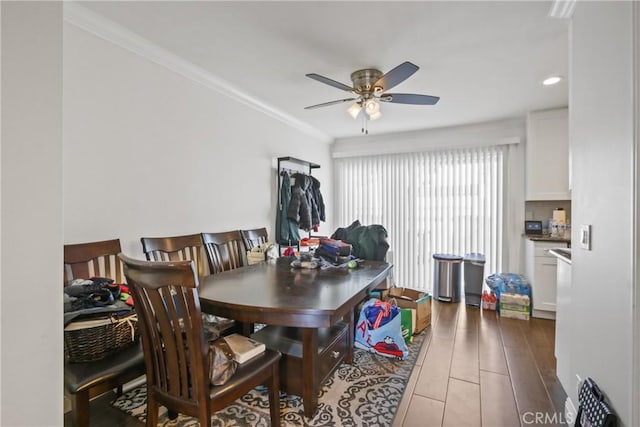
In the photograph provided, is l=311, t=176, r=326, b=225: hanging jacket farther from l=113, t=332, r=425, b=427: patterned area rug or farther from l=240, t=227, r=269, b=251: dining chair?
l=113, t=332, r=425, b=427: patterned area rug

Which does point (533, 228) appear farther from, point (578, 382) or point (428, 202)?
point (578, 382)

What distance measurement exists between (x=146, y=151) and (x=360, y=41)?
1.82 meters

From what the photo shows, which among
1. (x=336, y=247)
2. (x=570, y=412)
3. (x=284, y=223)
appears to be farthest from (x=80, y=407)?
(x=284, y=223)

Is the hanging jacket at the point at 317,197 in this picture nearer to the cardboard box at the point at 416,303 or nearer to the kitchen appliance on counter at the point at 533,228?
the cardboard box at the point at 416,303

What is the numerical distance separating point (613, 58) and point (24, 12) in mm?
1894

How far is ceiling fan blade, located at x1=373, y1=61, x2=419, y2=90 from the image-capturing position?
195 cm

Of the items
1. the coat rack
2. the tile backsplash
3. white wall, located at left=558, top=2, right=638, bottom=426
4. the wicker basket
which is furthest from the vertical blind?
the wicker basket

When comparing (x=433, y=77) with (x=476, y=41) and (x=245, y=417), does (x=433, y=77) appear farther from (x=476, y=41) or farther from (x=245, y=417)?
(x=245, y=417)

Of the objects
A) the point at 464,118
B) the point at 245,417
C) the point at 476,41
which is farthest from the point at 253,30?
the point at 464,118

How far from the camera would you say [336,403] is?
181cm

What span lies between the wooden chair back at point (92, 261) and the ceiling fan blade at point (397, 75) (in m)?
2.21

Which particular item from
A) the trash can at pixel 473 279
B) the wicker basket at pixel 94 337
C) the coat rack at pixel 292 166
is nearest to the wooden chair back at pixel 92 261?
the wicker basket at pixel 94 337

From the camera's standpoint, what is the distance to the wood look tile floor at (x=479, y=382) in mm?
1697

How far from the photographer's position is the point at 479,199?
423 centimetres
